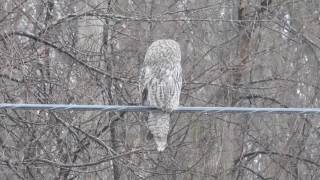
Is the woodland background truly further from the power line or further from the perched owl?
the power line

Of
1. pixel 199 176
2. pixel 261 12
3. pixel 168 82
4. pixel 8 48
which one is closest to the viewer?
pixel 168 82

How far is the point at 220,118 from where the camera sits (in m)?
11.0

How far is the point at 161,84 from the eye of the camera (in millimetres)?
6922

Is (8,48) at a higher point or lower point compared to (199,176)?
higher

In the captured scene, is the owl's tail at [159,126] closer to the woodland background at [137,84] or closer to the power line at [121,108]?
the power line at [121,108]

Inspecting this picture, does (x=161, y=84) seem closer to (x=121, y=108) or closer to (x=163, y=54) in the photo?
(x=163, y=54)

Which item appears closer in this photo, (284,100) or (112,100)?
(112,100)

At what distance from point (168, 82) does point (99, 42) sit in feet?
10.8

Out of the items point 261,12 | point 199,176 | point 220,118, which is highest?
point 261,12

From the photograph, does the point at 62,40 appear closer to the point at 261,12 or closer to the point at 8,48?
the point at 8,48

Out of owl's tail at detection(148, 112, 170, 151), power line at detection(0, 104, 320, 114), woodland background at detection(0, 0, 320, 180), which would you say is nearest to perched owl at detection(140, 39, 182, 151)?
owl's tail at detection(148, 112, 170, 151)

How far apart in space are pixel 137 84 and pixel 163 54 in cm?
213

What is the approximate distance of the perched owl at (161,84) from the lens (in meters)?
6.73

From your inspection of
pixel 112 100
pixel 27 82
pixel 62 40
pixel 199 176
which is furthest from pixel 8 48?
pixel 199 176
